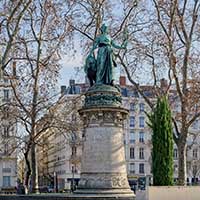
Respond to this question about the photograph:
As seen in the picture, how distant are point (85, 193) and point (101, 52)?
6268 millimetres

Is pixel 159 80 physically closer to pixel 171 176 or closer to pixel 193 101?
pixel 193 101

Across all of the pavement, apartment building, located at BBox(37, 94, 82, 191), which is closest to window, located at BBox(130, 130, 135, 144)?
apartment building, located at BBox(37, 94, 82, 191)

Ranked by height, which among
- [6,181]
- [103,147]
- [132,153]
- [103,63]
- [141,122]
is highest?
[141,122]

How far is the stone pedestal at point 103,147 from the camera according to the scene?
73.3 ft

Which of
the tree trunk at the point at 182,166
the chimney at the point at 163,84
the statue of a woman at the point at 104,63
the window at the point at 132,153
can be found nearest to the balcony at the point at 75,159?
the window at the point at 132,153

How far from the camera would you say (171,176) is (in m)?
24.3

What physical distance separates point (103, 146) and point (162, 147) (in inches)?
132

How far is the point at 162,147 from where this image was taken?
80.6 ft

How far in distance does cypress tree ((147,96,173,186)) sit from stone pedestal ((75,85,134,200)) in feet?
6.97

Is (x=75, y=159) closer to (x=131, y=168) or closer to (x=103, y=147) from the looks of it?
(x=131, y=168)

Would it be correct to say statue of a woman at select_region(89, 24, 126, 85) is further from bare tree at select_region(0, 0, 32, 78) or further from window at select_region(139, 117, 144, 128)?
window at select_region(139, 117, 144, 128)

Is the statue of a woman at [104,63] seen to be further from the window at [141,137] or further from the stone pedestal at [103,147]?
the window at [141,137]

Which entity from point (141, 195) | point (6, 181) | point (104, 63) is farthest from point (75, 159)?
point (141, 195)

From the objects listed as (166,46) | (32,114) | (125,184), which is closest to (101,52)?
(125,184)
